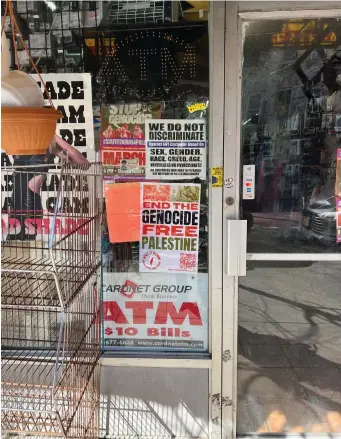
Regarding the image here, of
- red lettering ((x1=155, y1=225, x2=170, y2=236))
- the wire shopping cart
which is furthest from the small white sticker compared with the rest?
the wire shopping cart

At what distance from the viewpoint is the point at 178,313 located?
295cm

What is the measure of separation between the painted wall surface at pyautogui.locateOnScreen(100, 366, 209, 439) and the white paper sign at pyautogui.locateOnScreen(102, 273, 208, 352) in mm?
180

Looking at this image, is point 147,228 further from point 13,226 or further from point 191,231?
point 13,226

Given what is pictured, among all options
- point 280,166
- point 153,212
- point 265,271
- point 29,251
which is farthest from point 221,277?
point 29,251

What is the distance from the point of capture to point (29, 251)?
9.52 ft

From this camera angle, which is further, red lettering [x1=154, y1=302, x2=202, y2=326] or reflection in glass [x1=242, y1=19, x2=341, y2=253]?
red lettering [x1=154, y1=302, x2=202, y2=326]

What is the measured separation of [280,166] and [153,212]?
88 centimetres

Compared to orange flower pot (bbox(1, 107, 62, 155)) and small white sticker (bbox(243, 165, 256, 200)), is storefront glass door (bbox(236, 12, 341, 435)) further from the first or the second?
orange flower pot (bbox(1, 107, 62, 155))

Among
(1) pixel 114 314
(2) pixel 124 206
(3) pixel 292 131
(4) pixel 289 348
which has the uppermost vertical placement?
(3) pixel 292 131

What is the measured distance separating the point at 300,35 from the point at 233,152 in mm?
826

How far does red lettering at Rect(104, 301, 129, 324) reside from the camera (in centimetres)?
297

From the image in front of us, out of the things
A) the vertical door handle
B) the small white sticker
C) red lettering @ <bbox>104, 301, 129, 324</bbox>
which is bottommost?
red lettering @ <bbox>104, 301, 129, 324</bbox>

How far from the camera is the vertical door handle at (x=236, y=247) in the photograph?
2.69m

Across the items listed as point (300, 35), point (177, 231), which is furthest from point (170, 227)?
point (300, 35)
